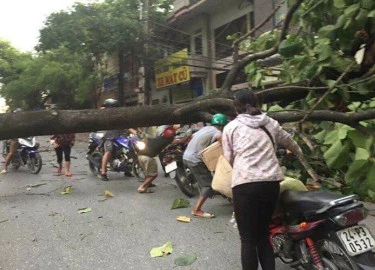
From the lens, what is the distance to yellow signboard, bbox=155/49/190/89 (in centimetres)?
1923

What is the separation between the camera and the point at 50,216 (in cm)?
623

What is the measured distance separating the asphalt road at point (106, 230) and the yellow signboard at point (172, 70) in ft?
38.0

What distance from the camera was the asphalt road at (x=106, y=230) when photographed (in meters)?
4.29

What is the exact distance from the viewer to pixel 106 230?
539cm

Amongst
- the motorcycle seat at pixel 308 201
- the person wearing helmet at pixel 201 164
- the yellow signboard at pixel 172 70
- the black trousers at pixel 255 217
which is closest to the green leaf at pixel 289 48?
the person wearing helmet at pixel 201 164

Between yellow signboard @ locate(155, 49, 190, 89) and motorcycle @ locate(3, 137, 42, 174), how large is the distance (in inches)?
382

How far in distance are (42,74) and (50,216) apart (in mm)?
20537

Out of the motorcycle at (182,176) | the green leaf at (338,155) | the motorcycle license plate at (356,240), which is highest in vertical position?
the green leaf at (338,155)

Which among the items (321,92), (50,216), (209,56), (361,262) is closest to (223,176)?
(361,262)

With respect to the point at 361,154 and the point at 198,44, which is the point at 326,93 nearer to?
the point at 361,154

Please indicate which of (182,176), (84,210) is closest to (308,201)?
(84,210)

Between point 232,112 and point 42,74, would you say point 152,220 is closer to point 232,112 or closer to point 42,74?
point 232,112

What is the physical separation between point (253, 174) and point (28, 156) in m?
8.76

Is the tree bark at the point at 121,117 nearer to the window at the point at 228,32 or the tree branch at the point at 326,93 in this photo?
the tree branch at the point at 326,93
